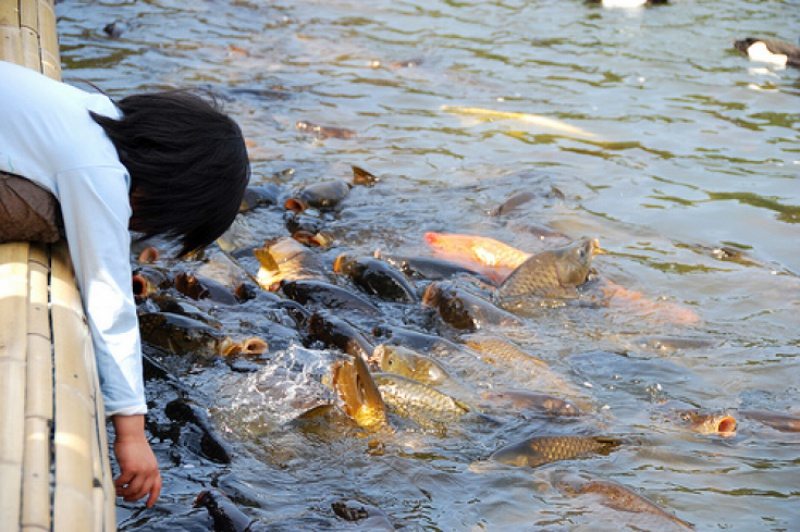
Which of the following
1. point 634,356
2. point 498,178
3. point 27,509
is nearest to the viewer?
point 27,509

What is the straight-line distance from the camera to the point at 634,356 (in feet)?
15.5

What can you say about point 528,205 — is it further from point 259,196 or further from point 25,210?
point 25,210

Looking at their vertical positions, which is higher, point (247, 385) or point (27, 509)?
point (27, 509)

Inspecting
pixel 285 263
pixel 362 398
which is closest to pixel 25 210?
pixel 362 398

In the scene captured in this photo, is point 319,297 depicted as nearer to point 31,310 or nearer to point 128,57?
point 31,310

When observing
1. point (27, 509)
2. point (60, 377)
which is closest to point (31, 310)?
point (60, 377)

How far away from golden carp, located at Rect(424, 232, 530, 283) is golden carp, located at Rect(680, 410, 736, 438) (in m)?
1.60

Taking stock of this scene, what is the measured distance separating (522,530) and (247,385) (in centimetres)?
122

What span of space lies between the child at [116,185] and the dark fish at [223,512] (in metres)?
0.37

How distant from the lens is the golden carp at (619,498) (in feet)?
11.0

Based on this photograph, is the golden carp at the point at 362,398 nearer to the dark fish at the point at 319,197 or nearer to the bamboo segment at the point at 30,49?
the bamboo segment at the point at 30,49

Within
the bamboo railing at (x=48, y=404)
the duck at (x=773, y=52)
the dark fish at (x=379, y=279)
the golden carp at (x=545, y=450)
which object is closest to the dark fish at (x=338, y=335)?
the dark fish at (x=379, y=279)

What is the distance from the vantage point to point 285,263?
5.32 m

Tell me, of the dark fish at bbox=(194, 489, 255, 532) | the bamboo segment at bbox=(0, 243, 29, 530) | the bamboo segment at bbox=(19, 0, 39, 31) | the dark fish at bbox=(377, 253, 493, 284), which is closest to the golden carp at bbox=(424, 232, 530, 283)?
the dark fish at bbox=(377, 253, 493, 284)
